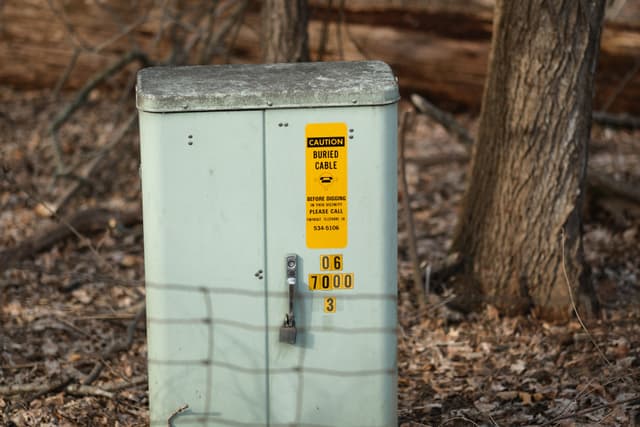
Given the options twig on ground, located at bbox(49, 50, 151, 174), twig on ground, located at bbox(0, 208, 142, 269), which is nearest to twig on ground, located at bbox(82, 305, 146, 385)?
twig on ground, located at bbox(0, 208, 142, 269)

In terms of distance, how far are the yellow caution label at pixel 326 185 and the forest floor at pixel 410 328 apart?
131 centimetres

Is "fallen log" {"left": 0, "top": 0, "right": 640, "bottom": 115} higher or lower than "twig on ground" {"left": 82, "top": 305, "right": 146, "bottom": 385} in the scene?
higher

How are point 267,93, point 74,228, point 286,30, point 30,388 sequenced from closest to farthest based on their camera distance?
point 267,93, point 30,388, point 286,30, point 74,228

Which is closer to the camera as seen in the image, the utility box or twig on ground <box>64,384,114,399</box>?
the utility box

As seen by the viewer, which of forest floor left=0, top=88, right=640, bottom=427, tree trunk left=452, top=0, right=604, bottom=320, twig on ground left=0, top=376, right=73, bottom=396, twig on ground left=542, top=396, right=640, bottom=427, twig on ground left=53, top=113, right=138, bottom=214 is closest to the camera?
twig on ground left=542, top=396, right=640, bottom=427

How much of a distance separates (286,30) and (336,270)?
2.90 metres

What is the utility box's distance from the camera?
3.63m

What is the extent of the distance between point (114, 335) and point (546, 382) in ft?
8.27

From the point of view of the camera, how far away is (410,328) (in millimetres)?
5754

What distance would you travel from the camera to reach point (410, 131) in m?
9.37

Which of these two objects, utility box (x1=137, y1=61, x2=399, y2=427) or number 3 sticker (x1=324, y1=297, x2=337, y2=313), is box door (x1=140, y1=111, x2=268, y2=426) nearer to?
utility box (x1=137, y1=61, x2=399, y2=427)

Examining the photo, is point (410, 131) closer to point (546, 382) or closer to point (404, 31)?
point (404, 31)

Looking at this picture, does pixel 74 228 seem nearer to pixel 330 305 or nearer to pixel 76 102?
pixel 76 102

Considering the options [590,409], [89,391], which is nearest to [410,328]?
[590,409]
